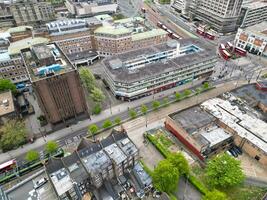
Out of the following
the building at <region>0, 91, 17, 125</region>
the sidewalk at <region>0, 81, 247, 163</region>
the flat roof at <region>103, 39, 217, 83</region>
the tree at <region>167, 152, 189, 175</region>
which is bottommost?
the sidewalk at <region>0, 81, 247, 163</region>

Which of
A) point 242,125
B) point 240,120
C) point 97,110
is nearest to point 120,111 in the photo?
point 97,110

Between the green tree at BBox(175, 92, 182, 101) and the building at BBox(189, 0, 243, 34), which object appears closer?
the green tree at BBox(175, 92, 182, 101)

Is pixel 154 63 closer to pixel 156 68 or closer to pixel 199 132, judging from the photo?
pixel 156 68

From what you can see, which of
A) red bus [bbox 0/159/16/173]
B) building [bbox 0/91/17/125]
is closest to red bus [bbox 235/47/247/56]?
building [bbox 0/91/17/125]

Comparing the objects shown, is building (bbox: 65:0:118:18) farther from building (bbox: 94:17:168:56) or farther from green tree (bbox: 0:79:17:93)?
green tree (bbox: 0:79:17:93)

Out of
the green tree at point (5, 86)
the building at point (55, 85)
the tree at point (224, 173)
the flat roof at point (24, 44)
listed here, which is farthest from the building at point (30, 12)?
the tree at point (224, 173)

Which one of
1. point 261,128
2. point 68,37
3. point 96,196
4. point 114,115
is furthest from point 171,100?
point 68,37

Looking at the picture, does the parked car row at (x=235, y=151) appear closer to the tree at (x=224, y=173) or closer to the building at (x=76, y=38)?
the tree at (x=224, y=173)
